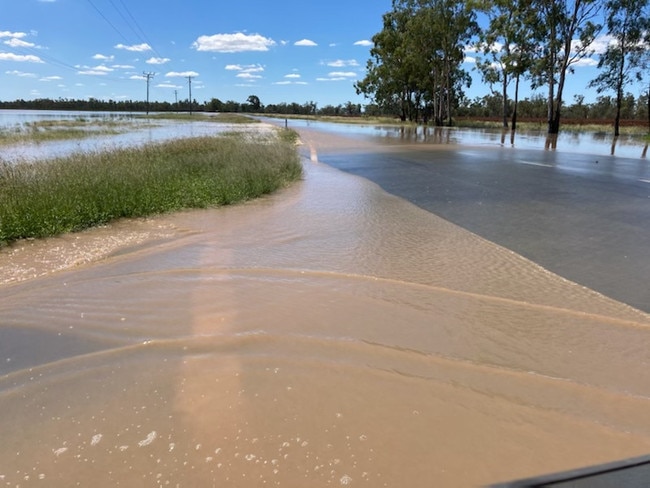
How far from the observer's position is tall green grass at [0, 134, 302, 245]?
7.95 metres

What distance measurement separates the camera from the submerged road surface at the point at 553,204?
20.2 ft

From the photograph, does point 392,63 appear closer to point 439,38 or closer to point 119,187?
point 439,38

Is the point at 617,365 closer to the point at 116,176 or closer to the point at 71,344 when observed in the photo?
the point at 71,344

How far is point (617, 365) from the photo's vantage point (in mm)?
3799

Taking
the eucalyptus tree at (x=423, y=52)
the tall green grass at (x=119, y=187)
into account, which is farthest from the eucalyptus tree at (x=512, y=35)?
the tall green grass at (x=119, y=187)

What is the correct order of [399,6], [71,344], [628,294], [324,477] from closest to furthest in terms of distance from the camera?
1. [324,477]
2. [71,344]
3. [628,294]
4. [399,6]

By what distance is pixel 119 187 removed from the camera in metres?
9.89

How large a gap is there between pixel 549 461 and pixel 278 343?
7.40 feet

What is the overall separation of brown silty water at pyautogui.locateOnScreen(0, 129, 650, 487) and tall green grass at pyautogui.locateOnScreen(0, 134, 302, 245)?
129 centimetres

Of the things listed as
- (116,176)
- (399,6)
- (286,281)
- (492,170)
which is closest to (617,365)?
(286,281)

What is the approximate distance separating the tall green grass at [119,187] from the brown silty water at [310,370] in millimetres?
1295

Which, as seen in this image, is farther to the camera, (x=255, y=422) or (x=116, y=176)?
(x=116, y=176)

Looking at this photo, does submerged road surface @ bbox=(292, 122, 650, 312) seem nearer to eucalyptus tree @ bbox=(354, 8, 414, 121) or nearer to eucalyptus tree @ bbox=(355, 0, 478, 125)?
eucalyptus tree @ bbox=(355, 0, 478, 125)

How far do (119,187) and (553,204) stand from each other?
888 cm
